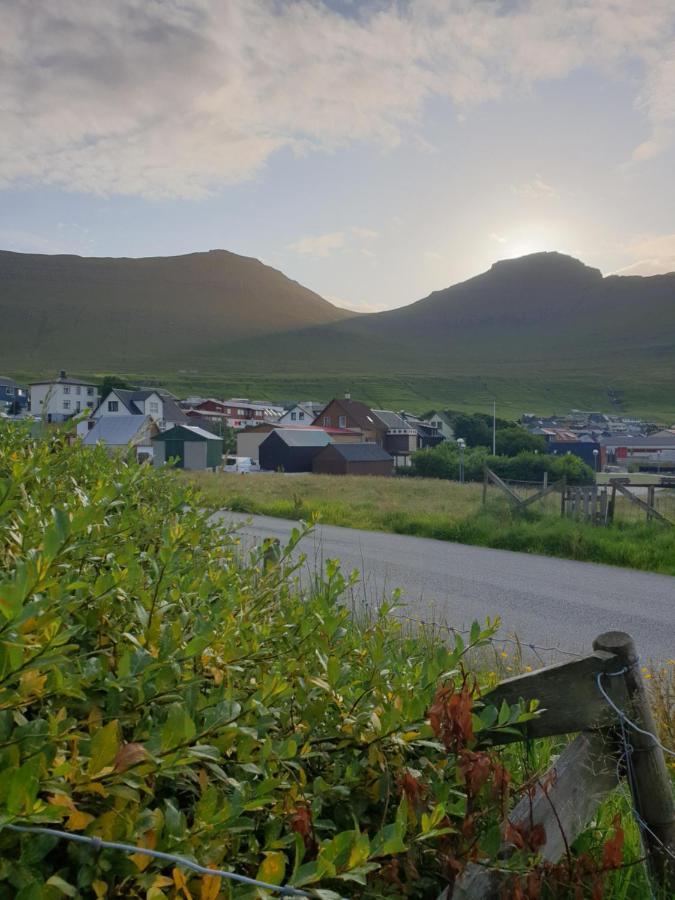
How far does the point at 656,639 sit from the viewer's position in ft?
25.8

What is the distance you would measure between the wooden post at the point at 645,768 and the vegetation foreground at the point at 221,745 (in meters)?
0.14

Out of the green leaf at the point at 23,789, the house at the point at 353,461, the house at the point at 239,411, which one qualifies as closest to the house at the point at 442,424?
the house at the point at 239,411

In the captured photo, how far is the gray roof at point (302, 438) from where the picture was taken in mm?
57500

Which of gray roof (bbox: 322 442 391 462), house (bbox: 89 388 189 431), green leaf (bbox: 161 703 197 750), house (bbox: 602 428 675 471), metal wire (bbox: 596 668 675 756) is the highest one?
green leaf (bbox: 161 703 197 750)

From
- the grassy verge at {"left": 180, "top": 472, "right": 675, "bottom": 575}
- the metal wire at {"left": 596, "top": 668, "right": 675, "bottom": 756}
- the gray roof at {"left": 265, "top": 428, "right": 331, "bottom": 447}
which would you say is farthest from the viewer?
the gray roof at {"left": 265, "top": 428, "right": 331, "bottom": 447}

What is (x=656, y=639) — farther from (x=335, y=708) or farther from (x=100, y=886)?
(x=100, y=886)

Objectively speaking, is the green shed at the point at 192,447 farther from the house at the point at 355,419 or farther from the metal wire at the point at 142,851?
the metal wire at the point at 142,851

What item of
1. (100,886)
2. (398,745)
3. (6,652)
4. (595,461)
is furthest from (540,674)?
(595,461)

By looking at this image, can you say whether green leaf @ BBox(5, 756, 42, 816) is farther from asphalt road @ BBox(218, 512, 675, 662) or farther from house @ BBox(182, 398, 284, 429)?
house @ BBox(182, 398, 284, 429)

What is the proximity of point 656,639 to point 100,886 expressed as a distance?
7998 millimetres

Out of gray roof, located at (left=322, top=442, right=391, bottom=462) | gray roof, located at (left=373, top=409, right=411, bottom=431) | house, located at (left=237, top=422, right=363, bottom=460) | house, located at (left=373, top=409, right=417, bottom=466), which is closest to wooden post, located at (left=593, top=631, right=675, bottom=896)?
gray roof, located at (left=322, top=442, right=391, bottom=462)

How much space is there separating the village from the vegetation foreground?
36239mm

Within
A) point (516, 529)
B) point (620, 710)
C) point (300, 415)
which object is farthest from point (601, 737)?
point (300, 415)

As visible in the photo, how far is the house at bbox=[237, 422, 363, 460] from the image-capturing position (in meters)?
74.0
